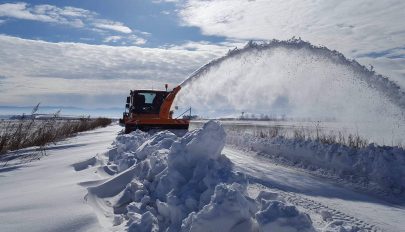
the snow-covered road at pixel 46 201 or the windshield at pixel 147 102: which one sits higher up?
the windshield at pixel 147 102

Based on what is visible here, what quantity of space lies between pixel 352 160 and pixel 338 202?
4235 millimetres

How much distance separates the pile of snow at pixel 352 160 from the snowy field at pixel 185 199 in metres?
0.92

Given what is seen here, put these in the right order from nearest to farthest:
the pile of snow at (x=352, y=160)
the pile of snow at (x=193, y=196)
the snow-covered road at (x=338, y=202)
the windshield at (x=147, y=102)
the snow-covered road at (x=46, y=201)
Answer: the pile of snow at (x=193, y=196), the snow-covered road at (x=46, y=201), the snow-covered road at (x=338, y=202), the pile of snow at (x=352, y=160), the windshield at (x=147, y=102)

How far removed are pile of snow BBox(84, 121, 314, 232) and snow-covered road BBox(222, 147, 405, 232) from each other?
125 cm

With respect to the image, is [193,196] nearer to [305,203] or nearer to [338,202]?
[305,203]

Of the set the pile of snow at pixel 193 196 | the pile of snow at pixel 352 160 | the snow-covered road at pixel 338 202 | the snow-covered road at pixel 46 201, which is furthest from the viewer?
the pile of snow at pixel 352 160

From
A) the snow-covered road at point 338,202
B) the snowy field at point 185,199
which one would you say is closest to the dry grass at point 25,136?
the snowy field at point 185,199

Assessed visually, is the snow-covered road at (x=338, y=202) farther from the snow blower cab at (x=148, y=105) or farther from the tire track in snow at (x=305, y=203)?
the snow blower cab at (x=148, y=105)

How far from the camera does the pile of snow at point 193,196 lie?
131 inches

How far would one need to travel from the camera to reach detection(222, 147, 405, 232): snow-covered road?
481 cm

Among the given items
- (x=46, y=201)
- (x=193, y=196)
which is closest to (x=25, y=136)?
(x=46, y=201)

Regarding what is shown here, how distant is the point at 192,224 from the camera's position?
3.38 meters

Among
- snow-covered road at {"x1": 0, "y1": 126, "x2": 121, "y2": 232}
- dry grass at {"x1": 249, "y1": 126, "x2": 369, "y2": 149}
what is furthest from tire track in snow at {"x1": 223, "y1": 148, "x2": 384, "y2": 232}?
dry grass at {"x1": 249, "y1": 126, "x2": 369, "y2": 149}

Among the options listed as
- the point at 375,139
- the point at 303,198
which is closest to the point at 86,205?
the point at 303,198
